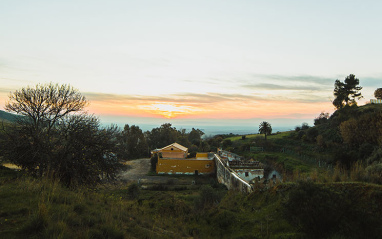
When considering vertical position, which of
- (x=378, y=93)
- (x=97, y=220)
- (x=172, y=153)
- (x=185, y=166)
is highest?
(x=378, y=93)

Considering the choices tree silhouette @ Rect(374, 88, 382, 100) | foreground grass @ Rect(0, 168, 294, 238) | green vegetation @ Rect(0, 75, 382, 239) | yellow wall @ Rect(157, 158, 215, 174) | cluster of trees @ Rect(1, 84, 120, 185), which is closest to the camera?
foreground grass @ Rect(0, 168, 294, 238)

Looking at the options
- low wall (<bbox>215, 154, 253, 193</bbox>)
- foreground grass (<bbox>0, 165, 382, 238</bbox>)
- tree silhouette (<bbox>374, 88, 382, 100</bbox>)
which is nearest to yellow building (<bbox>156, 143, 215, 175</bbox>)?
low wall (<bbox>215, 154, 253, 193</bbox>)

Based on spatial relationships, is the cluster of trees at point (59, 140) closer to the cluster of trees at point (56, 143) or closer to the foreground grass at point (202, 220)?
the cluster of trees at point (56, 143)

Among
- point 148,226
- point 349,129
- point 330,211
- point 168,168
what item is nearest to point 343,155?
point 349,129

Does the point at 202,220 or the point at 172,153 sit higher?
the point at 202,220

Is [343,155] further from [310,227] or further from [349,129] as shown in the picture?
[310,227]

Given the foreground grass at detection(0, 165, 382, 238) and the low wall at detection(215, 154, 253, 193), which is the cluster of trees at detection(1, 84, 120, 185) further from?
the low wall at detection(215, 154, 253, 193)

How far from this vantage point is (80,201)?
484 centimetres

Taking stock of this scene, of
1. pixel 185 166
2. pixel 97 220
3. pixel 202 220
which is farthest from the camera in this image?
pixel 185 166

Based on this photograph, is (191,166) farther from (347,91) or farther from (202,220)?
(347,91)

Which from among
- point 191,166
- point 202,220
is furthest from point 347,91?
point 202,220

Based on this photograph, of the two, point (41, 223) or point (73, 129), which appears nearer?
point (41, 223)

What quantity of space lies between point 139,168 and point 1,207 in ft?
93.9

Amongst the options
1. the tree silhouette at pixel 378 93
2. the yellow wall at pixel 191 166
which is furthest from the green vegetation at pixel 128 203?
the tree silhouette at pixel 378 93
